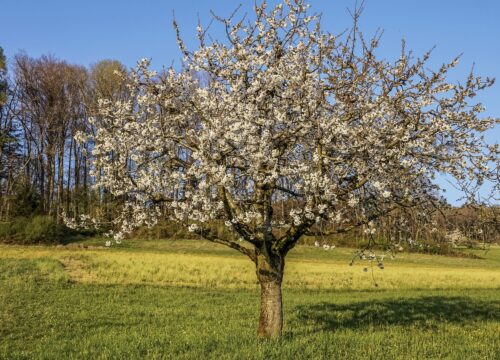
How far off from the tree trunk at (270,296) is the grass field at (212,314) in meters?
0.46

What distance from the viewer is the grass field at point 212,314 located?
1202 centimetres

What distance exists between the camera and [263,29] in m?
12.9

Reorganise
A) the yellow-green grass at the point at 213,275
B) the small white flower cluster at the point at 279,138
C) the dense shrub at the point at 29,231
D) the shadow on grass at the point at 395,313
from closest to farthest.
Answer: the small white flower cluster at the point at 279,138 → the shadow on grass at the point at 395,313 → the yellow-green grass at the point at 213,275 → the dense shrub at the point at 29,231

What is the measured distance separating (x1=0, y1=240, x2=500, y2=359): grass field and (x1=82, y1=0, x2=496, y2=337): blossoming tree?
2.23 metres

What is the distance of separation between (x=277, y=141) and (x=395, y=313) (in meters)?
11.7

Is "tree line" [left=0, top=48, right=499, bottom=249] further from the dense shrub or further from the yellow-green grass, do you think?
the yellow-green grass

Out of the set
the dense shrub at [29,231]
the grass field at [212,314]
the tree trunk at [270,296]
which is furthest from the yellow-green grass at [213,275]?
the tree trunk at [270,296]

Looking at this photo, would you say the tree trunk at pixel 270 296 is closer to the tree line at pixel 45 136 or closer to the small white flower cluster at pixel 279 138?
the small white flower cluster at pixel 279 138

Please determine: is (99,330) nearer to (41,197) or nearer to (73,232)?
(73,232)

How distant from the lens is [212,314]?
19047 millimetres

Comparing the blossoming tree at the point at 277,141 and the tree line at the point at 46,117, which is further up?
the tree line at the point at 46,117

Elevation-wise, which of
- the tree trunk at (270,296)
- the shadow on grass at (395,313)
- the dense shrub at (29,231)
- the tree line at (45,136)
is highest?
the tree line at (45,136)

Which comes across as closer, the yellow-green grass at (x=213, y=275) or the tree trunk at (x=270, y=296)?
the tree trunk at (x=270, y=296)

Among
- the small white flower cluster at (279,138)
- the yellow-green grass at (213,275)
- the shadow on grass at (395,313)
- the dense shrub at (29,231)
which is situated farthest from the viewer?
the dense shrub at (29,231)
